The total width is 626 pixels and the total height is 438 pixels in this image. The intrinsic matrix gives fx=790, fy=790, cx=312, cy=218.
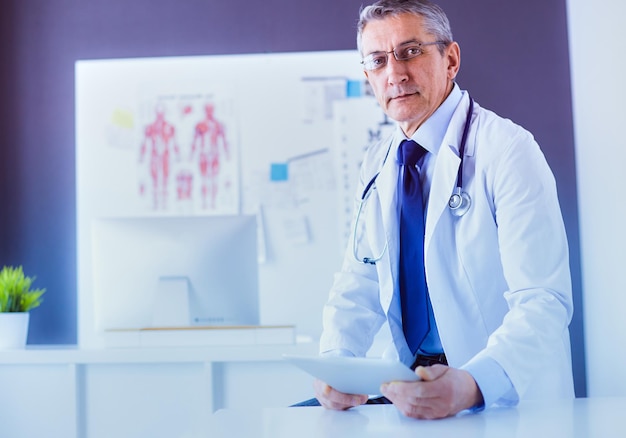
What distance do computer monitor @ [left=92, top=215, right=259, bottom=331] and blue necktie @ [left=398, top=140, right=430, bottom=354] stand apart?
102 centimetres

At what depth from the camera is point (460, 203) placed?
167 cm

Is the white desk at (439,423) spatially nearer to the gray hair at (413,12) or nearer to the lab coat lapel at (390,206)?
the lab coat lapel at (390,206)

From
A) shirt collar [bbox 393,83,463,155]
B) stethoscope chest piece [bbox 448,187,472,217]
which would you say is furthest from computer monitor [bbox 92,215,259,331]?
stethoscope chest piece [bbox 448,187,472,217]

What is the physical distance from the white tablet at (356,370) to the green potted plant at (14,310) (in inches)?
83.3

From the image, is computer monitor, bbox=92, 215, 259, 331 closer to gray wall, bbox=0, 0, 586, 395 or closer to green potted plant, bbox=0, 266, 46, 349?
green potted plant, bbox=0, 266, 46, 349

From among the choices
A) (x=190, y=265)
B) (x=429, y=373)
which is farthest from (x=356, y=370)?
(x=190, y=265)

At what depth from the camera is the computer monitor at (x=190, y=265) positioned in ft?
8.93

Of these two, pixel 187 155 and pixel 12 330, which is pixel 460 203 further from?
pixel 187 155

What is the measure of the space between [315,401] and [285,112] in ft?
8.47

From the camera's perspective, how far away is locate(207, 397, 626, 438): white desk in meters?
1.10

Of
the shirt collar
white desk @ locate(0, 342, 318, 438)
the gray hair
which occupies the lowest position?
white desk @ locate(0, 342, 318, 438)

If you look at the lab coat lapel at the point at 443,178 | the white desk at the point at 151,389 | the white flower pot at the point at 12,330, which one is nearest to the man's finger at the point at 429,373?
the lab coat lapel at the point at 443,178

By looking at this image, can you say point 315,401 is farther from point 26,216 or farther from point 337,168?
point 26,216

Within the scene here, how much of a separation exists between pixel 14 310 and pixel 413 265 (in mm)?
1996
